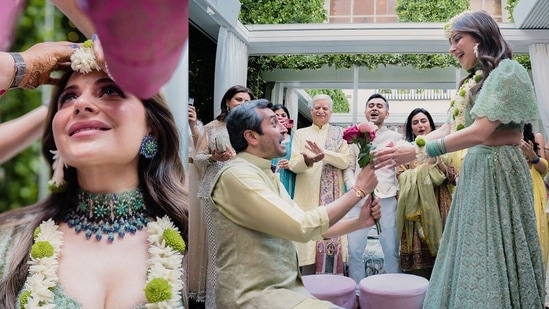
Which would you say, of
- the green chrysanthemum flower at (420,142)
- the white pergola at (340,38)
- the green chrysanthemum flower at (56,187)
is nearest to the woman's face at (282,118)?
the green chrysanthemum flower at (420,142)

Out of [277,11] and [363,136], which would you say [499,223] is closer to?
[363,136]

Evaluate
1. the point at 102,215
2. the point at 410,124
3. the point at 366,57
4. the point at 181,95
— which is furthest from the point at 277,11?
the point at 102,215

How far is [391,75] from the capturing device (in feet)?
20.6

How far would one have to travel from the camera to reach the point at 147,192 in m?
0.69

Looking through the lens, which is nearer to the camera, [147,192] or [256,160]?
[147,192]

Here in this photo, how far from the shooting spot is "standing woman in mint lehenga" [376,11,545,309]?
1.57m

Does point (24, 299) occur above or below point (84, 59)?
below

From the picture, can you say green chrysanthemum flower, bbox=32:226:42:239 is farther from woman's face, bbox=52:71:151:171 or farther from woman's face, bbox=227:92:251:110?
woman's face, bbox=227:92:251:110

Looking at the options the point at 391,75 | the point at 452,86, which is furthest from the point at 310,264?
the point at 452,86

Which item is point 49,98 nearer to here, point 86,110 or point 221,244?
point 86,110

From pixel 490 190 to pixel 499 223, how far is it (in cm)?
11

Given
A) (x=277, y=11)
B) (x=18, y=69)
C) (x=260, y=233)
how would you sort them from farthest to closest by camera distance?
1. (x=277, y=11)
2. (x=260, y=233)
3. (x=18, y=69)

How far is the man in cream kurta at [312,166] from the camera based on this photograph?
3.19 metres

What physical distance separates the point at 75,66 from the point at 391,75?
5974mm
